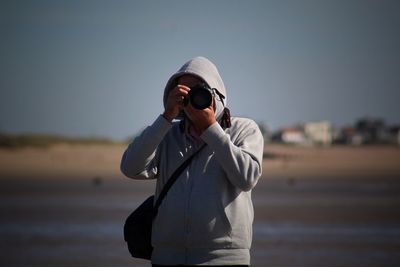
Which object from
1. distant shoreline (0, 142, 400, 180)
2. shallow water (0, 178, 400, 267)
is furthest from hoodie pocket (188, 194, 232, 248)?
distant shoreline (0, 142, 400, 180)

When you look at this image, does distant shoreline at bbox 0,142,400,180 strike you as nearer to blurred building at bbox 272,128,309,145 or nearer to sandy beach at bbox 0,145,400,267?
sandy beach at bbox 0,145,400,267

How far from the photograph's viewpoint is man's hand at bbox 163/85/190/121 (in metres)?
3.53

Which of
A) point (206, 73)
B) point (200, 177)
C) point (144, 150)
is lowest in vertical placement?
Answer: point (200, 177)

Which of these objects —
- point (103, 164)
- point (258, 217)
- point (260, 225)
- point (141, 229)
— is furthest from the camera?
point (103, 164)

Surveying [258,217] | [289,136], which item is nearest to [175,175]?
[258,217]

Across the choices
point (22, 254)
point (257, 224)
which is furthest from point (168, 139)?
point (257, 224)

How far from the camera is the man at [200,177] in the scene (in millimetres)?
3514

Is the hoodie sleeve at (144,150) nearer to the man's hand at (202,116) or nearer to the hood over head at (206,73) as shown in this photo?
the man's hand at (202,116)

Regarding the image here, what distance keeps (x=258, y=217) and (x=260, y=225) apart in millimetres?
1541

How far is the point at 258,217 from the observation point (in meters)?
14.7

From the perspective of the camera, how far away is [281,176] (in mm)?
30875

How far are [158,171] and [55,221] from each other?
10340mm

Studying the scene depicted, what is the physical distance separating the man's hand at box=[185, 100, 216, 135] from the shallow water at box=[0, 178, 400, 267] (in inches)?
215

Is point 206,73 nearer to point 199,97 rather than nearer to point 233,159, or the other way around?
point 199,97
